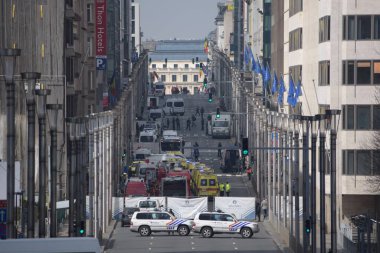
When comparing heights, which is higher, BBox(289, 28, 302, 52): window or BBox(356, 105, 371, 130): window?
BBox(289, 28, 302, 52): window

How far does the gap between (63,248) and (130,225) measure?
53.8 meters

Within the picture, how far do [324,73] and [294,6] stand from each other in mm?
20721

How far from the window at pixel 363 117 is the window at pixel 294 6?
66.5 ft

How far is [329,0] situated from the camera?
98.2 m

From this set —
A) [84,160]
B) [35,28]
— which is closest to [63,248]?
[84,160]

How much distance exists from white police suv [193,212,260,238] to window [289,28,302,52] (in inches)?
1062

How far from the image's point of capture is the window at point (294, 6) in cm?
11650

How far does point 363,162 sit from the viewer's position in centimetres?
9588

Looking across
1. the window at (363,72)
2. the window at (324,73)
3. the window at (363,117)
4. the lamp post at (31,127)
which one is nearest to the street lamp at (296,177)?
the window at (363,117)

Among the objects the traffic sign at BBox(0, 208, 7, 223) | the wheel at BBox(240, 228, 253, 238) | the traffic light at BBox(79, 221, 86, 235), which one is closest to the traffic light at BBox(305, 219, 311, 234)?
the traffic light at BBox(79, 221, 86, 235)

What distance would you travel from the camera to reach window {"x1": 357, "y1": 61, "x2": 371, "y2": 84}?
96625 mm

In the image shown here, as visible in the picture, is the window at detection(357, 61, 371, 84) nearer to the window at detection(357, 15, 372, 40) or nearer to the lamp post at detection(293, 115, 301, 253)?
the window at detection(357, 15, 372, 40)

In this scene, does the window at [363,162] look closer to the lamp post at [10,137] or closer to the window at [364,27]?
the window at [364,27]

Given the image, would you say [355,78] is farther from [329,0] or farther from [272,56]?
[272,56]
